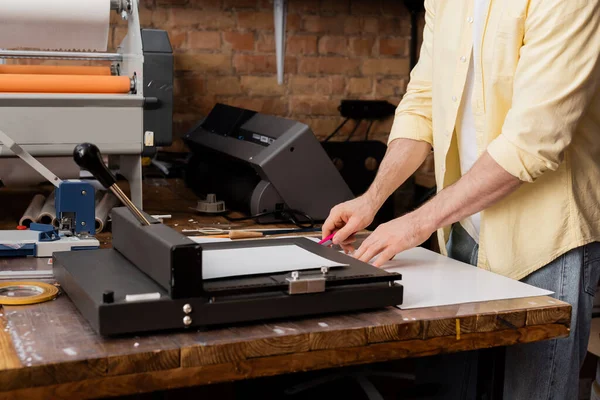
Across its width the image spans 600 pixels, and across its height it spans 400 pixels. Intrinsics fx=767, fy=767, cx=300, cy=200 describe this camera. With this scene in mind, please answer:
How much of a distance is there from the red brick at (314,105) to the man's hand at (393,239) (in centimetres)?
163

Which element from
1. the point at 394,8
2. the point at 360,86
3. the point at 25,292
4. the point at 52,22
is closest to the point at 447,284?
the point at 25,292

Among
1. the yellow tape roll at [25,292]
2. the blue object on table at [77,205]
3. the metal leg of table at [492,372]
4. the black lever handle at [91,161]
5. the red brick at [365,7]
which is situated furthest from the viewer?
the red brick at [365,7]

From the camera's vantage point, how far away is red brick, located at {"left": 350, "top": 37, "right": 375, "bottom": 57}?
9.71ft

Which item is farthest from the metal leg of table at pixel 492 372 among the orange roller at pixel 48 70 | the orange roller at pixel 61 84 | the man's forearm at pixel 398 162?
the orange roller at pixel 48 70

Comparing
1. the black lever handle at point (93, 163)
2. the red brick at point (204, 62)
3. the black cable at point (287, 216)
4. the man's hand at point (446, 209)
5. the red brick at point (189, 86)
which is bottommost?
the black cable at point (287, 216)

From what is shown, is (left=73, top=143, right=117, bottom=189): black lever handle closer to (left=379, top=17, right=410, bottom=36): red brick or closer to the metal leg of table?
the metal leg of table

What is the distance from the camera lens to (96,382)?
905 mm

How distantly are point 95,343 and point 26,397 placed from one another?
104 millimetres

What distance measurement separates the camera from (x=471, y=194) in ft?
4.36

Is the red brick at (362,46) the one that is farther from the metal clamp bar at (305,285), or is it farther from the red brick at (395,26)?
the metal clamp bar at (305,285)

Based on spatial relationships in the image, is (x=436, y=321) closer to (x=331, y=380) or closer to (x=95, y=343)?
(x=95, y=343)

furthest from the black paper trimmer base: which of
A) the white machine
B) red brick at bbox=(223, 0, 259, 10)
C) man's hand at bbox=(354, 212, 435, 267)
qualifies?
red brick at bbox=(223, 0, 259, 10)

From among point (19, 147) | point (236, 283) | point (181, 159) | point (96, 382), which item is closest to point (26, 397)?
point (96, 382)

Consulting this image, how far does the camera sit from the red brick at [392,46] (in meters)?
3.00
